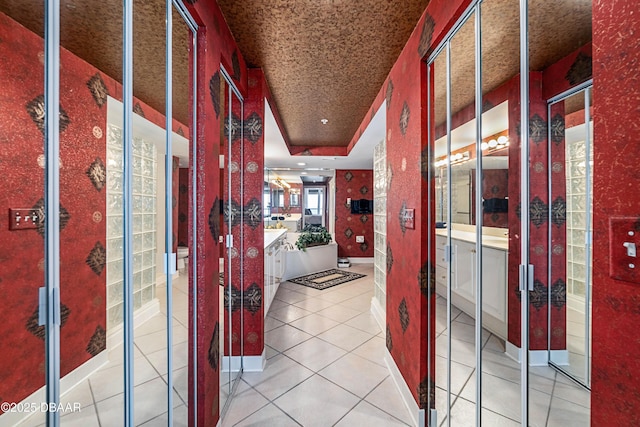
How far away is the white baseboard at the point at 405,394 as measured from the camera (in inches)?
59.8

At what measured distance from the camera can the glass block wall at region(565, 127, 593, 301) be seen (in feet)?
2.43

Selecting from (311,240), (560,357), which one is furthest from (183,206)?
(311,240)

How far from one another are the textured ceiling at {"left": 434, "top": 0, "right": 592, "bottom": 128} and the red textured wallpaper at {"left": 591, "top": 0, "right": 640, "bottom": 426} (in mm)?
135

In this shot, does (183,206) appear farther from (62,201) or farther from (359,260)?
(359,260)

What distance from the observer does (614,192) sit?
22.1 inches

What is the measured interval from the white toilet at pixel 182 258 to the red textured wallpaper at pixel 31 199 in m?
0.46

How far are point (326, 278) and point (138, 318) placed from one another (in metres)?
4.17

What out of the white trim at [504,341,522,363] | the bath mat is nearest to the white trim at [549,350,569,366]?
the white trim at [504,341,522,363]

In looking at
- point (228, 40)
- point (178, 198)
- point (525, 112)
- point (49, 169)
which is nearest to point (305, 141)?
point (228, 40)

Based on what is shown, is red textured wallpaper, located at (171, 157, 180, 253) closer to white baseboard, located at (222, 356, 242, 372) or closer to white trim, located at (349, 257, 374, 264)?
white baseboard, located at (222, 356, 242, 372)

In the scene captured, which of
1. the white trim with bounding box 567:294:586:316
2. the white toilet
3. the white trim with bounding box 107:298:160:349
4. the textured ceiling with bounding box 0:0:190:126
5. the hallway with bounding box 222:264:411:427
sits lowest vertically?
the hallway with bounding box 222:264:411:427

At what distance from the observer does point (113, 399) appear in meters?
0.83

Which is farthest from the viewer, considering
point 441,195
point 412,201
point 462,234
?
point 412,201

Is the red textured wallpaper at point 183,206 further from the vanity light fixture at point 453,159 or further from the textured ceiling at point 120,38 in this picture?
the vanity light fixture at point 453,159
